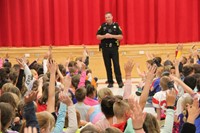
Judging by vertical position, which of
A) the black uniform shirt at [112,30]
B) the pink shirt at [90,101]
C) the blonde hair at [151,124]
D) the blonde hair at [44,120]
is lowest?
the pink shirt at [90,101]

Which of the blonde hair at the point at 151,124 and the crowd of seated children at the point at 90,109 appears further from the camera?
the blonde hair at the point at 151,124

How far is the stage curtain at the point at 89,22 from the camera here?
53.6ft

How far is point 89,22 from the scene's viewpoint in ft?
54.0

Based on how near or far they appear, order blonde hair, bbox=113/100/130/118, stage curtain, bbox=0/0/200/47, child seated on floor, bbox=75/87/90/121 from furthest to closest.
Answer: stage curtain, bbox=0/0/200/47 < child seated on floor, bbox=75/87/90/121 < blonde hair, bbox=113/100/130/118

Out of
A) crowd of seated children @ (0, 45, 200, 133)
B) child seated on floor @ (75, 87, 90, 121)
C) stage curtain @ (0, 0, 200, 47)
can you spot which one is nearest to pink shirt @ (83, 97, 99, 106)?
crowd of seated children @ (0, 45, 200, 133)

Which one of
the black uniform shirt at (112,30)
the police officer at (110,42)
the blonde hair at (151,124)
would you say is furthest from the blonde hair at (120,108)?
the black uniform shirt at (112,30)

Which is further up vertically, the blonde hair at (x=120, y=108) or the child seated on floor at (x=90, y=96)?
the blonde hair at (x=120, y=108)

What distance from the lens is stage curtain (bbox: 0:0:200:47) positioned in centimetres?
1633

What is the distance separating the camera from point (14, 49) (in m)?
16.0

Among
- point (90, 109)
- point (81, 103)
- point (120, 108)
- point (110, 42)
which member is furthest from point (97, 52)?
point (120, 108)

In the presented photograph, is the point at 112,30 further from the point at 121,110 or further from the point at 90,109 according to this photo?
the point at 121,110

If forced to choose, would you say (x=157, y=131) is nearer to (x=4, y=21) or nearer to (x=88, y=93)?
(x=88, y=93)

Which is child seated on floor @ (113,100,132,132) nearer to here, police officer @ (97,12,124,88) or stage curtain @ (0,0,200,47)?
police officer @ (97,12,124,88)

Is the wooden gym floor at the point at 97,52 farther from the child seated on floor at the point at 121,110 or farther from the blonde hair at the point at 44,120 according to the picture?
the blonde hair at the point at 44,120
